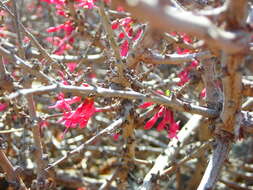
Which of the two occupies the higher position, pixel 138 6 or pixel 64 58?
pixel 138 6

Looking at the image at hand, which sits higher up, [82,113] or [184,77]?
[82,113]

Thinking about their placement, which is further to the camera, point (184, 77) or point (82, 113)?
point (184, 77)

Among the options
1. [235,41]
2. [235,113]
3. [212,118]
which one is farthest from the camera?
[212,118]

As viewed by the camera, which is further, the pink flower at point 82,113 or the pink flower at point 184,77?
the pink flower at point 184,77

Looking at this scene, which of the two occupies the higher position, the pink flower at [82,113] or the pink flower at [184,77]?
the pink flower at [82,113]

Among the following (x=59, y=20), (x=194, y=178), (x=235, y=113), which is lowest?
(x=194, y=178)

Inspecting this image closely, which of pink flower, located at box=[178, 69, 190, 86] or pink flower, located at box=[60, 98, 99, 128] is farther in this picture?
pink flower, located at box=[178, 69, 190, 86]

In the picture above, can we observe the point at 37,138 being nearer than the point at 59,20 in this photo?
Yes

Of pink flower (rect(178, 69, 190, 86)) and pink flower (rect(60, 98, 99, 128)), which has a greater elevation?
pink flower (rect(60, 98, 99, 128))

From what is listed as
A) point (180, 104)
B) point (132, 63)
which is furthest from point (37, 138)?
point (180, 104)

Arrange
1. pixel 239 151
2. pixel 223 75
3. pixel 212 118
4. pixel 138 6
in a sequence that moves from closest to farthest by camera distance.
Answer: pixel 138 6
pixel 223 75
pixel 212 118
pixel 239 151

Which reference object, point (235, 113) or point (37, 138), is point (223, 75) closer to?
point (235, 113)
